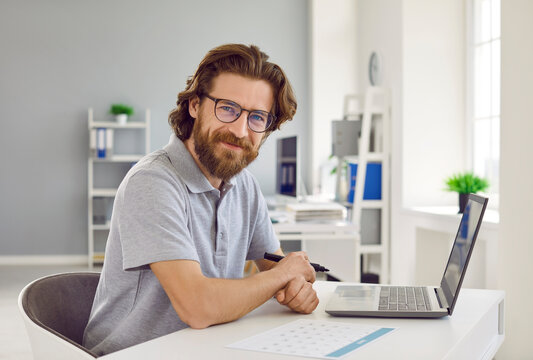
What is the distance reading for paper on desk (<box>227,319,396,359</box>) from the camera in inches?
40.1

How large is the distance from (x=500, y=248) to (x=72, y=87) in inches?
194

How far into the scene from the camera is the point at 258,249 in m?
1.68

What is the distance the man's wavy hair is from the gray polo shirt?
0.43 ft

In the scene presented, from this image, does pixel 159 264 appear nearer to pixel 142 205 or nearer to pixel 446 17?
pixel 142 205

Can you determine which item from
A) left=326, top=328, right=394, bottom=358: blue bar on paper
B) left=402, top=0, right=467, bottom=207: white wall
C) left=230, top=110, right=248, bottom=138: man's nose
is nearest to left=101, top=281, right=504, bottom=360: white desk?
left=326, top=328, right=394, bottom=358: blue bar on paper

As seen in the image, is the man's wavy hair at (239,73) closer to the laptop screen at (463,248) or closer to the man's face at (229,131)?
the man's face at (229,131)

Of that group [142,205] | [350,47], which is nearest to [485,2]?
[350,47]

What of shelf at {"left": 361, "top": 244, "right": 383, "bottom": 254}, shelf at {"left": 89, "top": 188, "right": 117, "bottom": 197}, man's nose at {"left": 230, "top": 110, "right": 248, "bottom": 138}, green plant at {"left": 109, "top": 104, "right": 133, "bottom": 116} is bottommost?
shelf at {"left": 361, "top": 244, "right": 383, "bottom": 254}

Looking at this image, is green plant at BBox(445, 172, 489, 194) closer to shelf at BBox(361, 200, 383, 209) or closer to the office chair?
shelf at BBox(361, 200, 383, 209)

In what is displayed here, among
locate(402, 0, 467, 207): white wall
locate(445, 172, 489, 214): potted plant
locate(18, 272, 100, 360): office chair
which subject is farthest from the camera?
locate(402, 0, 467, 207): white wall

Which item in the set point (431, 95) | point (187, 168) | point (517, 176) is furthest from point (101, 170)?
point (187, 168)

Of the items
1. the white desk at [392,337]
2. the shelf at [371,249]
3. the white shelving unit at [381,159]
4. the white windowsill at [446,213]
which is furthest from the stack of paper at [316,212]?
the white desk at [392,337]

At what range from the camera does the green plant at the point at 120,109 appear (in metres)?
6.07

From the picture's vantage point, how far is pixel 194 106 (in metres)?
1.55
